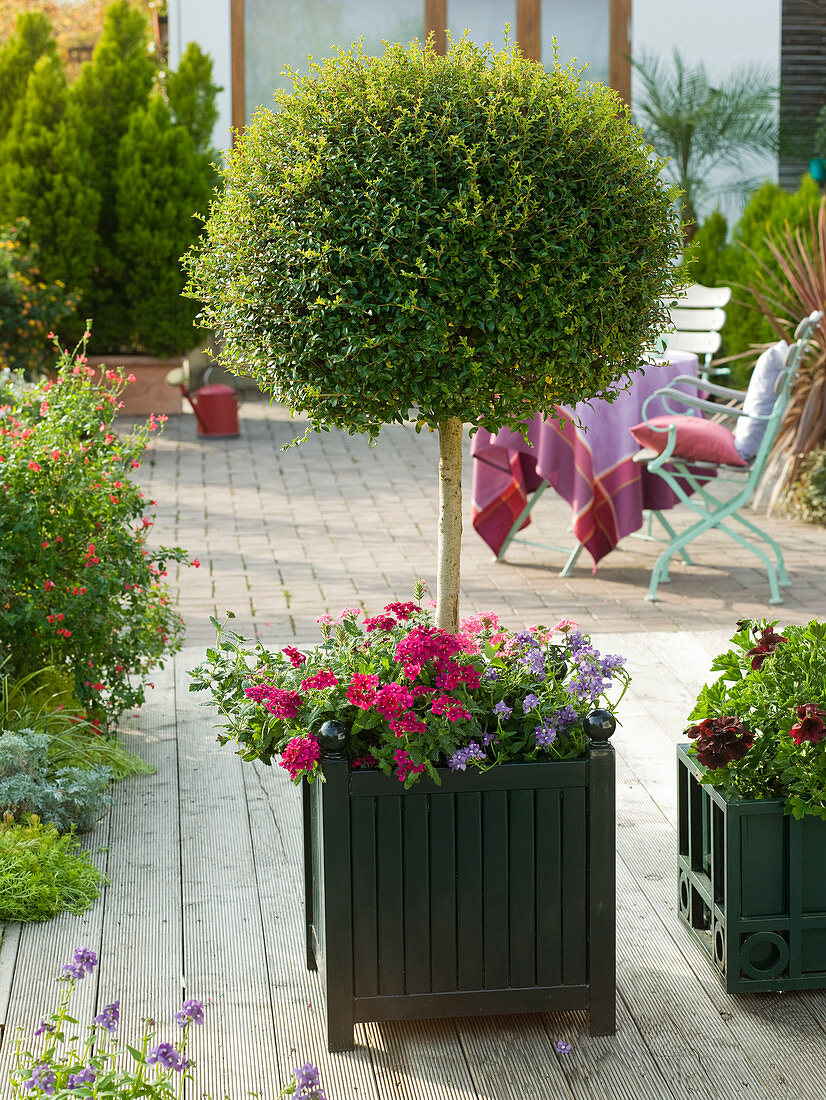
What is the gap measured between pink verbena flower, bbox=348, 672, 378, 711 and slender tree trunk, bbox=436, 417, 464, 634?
16.8 inches

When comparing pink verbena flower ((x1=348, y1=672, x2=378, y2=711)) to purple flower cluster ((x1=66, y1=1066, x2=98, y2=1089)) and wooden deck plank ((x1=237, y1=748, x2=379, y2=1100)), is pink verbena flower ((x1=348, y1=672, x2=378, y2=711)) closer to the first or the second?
wooden deck plank ((x1=237, y1=748, x2=379, y2=1100))

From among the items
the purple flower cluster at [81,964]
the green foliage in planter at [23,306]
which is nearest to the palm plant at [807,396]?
the green foliage in planter at [23,306]

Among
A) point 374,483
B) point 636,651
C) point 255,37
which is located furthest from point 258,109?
point 255,37

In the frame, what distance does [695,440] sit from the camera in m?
6.02

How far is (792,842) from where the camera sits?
276 centimetres

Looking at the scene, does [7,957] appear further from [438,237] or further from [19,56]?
[19,56]

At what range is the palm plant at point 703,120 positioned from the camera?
1277 centimetres

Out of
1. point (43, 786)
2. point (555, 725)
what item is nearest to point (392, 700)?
point (555, 725)

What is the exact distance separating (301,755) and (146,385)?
946cm

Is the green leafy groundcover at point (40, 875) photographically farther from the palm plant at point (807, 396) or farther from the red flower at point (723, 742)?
the palm plant at point (807, 396)

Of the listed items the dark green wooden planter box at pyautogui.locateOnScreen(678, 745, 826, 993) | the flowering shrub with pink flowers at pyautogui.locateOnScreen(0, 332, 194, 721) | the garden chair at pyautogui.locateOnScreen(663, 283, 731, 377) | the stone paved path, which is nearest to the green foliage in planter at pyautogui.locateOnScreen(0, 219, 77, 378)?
the stone paved path

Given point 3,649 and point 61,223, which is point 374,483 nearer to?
point 61,223

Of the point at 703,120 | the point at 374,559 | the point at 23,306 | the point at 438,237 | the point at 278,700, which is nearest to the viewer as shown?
the point at 438,237

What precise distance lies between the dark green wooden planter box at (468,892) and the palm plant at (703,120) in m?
10.7
